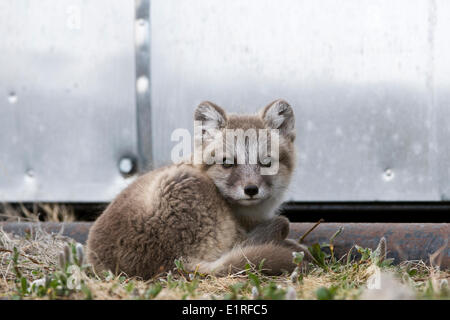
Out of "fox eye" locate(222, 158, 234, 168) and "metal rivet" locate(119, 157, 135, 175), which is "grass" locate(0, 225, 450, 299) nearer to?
"fox eye" locate(222, 158, 234, 168)

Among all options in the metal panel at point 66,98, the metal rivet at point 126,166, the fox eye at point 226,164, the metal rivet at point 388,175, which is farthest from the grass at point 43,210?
the metal rivet at point 388,175

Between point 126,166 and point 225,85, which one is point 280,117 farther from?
point 126,166

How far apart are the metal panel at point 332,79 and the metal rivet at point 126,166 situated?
0.94 ft

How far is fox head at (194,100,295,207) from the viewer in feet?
8.81

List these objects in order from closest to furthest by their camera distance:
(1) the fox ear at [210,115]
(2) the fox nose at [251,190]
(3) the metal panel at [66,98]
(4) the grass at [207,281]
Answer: (4) the grass at [207,281] → (2) the fox nose at [251,190] → (1) the fox ear at [210,115] → (3) the metal panel at [66,98]

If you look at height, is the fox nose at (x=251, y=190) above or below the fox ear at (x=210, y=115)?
below

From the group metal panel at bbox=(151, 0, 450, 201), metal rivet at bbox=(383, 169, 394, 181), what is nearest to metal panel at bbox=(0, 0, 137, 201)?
metal panel at bbox=(151, 0, 450, 201)

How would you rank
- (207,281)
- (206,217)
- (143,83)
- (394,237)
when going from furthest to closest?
1. (143,83)
2. (394,237)
3. (206,217)
4. (207,281)

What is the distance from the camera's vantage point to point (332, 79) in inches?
172

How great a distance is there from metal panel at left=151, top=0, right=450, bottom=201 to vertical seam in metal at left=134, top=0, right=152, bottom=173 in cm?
7

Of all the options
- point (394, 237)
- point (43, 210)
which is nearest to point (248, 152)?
point (394, 237)

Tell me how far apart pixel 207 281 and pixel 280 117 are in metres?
1.18

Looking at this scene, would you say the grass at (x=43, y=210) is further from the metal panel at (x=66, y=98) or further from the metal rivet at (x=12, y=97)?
the metal rivet at (x=12, y=97)

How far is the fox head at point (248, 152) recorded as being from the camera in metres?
2.69
